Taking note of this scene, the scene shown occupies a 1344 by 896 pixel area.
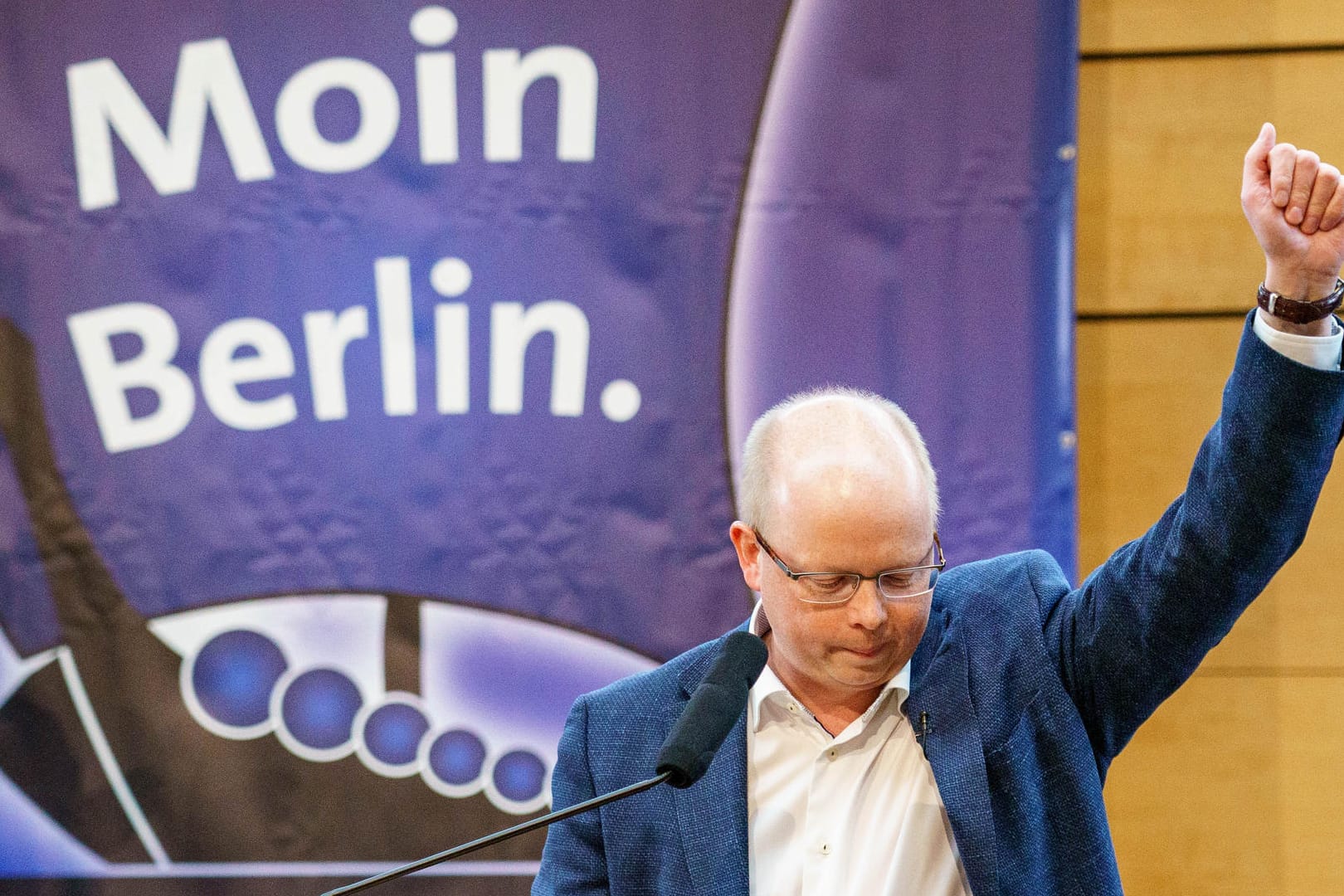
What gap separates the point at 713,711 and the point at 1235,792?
5.13 feet

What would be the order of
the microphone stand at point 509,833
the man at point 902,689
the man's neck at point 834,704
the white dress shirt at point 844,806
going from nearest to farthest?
the microphone stand at point 509,833, the man at point 902,689, the white dress shirt at point 844,806, the man's neck at point 834,704

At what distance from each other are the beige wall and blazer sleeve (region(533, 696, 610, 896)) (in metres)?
1.22

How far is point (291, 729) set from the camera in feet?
7.60

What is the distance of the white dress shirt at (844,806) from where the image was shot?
142cm

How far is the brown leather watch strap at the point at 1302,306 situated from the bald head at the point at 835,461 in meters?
0.39

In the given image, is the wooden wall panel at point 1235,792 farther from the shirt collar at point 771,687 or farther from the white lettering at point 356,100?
the white lettering at point 356,100

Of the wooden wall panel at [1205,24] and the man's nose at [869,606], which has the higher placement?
the wooden wall panel at [1205,24]

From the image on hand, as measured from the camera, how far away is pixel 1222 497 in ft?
4.03

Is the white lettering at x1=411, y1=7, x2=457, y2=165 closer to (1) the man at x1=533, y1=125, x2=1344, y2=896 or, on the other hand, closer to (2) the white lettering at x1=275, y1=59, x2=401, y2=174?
(2) the white lettering at x1=275, y1=59, x2=401, y2=174

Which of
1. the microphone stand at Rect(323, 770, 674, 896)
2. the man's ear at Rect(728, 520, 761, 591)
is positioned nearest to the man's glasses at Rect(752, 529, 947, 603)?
the man's ear at Rect(728, 520, 761, 591)

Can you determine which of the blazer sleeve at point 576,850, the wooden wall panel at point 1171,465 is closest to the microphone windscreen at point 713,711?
the blazer sleeve at point 576,850

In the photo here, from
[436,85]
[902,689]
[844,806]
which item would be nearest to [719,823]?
[844,806]

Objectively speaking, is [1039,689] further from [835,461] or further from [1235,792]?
[1235,792]

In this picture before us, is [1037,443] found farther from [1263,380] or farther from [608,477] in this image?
[1263,380]
